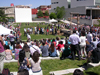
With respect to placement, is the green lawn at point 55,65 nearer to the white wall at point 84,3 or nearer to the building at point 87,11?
the building at point 87,11

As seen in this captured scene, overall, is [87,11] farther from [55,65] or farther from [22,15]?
[55,65]

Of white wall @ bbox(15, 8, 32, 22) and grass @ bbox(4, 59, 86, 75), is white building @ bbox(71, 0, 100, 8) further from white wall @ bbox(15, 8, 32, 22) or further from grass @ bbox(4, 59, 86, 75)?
grass @ bbox(4, 59, 86, 75)

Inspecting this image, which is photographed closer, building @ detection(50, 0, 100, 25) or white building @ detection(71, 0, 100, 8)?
building @ detection(50, 0, 100, 25)

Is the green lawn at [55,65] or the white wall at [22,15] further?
the white wall at [22,15]

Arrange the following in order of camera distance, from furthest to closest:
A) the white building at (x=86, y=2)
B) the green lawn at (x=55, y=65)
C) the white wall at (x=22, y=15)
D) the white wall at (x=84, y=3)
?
the white wall at (x=22, y=15) → the white wall at (x=84, y=3) → the white building at (x=86, y=2) → the green lawn at (x=55, y=65)

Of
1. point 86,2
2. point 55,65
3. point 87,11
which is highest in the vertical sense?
point 86,2

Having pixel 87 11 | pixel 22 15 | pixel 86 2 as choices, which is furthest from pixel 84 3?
pixel 22 15

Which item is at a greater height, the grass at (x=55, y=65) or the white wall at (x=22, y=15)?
the white wall at (x=22, y=15)

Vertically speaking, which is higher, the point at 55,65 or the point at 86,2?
the point at 86,2

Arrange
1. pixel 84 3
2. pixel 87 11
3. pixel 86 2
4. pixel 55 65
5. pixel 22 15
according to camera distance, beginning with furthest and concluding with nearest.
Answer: pixel 22 15 < pixel 84 3 < pixel 86 2 < pixel 87 11 < pixel 55 65

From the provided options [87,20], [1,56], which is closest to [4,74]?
[1,56]

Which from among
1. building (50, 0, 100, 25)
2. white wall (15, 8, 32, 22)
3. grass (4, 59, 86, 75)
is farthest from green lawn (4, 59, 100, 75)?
white wall (15, 8, 32, 22)

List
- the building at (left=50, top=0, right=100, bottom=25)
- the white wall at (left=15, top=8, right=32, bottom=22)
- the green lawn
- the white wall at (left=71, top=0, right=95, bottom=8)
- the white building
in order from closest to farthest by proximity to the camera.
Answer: the green lawn, the building at (left=50, top=0, right=100, bottom=25), the white building, the white wall at (left=71, top=0, right=95, bottom=8), the white wall at (left=15, top=8, right=32, bottom=22)

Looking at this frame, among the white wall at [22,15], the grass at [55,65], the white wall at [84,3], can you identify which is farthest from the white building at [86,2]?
the grass at [55,65]
